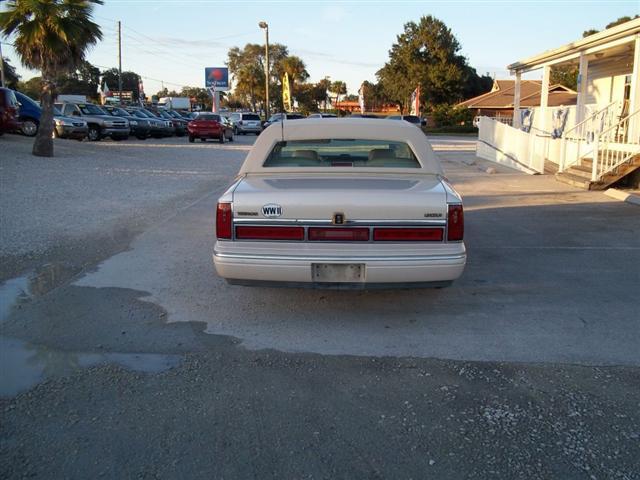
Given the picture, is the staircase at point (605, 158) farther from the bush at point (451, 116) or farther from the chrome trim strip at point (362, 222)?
the bush at point (451, 116)

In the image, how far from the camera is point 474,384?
4008 millimetres

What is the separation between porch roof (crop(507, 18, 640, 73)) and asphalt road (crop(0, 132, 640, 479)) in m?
9.44

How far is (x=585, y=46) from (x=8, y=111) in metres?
18.8

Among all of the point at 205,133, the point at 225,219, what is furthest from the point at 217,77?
the point at 225,219

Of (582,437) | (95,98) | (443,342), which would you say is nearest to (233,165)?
(443,342)

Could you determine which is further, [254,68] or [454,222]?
[254,68]

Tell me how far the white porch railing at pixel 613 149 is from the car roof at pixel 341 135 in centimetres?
924

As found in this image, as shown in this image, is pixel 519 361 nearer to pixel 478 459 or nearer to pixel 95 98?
pixel 478 459

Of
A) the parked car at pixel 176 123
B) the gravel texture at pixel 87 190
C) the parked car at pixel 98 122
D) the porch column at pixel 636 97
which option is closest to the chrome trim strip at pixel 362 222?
the gravel texture at pixel 87 190

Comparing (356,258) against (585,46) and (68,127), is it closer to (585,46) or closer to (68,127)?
(585,46)

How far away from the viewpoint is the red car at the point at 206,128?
32.0 m

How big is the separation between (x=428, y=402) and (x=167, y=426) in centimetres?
159

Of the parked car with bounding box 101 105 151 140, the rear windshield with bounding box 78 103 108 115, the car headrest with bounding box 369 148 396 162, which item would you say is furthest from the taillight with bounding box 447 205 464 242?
the parked car with bounding box 101 105 151 140

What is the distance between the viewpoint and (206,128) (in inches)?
1261
